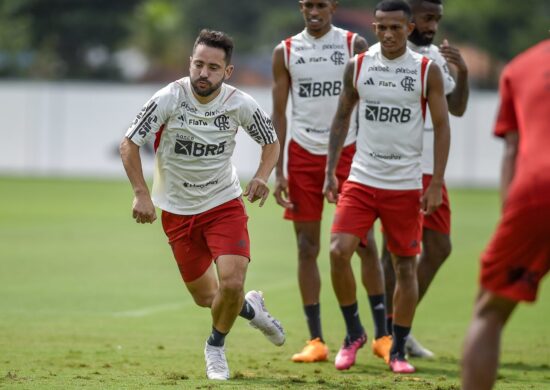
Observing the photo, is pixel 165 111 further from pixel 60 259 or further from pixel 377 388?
pixel 60 259

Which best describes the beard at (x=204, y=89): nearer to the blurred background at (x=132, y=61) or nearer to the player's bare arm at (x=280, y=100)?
the player's bare arm at (x=280, y=100)

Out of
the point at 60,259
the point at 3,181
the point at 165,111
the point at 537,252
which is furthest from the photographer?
the point at 3,181

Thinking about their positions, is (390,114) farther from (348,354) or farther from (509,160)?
(509,160)

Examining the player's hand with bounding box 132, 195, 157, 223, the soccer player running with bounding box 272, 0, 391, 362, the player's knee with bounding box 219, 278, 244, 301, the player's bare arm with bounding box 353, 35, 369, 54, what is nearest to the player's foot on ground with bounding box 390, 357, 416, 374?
the soccer player running with bounding box 272, 0, 391, 362

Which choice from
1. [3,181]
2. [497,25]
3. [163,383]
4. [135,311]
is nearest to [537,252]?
[163,383]

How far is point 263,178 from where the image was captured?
8.21 m

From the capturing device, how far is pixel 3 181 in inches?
1371

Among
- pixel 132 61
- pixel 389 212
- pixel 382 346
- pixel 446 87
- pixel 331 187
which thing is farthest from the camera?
pixel 132 61

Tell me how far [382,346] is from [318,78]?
87.0 inches

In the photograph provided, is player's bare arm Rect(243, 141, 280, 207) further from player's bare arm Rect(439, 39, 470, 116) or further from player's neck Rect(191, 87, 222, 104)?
player's bare arm Rect(439, 39, 470, 116)

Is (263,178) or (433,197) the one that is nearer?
(263,178)

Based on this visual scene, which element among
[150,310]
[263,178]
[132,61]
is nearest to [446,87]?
[263,178]

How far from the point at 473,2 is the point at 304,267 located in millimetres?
51948

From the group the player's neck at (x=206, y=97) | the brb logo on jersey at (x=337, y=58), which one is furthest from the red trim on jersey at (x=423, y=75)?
the player's neck at (x=206, y=97)
